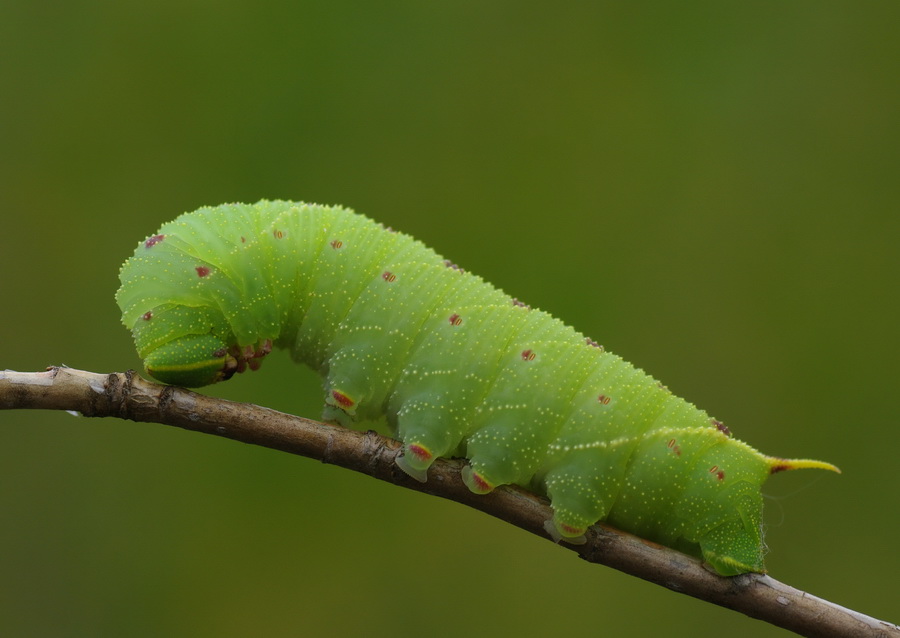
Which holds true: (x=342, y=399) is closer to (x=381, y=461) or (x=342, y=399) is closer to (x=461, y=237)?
(x=381, y=461)

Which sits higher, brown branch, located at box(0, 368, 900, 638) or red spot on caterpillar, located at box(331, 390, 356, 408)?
red spot on caterpillar, located at box(331, 390, 356, 408)

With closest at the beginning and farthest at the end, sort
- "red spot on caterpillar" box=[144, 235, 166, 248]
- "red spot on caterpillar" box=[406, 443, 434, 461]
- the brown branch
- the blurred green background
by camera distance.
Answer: the brown branch, "red spot on caterpillar" box=[406, 443, 434, 461], "red spot on caterpillar" box=[144, 235, 166, 248], the blurred green background

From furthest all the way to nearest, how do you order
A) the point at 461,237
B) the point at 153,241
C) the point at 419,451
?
1. the point at 461,237
2. the point at 153,241
3. the point at 419,451

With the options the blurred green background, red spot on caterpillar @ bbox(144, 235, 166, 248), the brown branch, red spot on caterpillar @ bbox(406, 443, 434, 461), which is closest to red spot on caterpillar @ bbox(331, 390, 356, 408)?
the brown branch

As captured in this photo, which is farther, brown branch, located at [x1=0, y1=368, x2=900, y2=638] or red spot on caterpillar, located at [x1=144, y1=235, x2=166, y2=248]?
red spot on caterpillar, located at [x1=144, y1=235, x2=166, y2=248]

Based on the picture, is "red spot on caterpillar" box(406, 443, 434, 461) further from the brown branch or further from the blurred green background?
the blurred green background

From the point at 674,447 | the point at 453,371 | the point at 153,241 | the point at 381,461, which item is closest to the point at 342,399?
the point at 381,461

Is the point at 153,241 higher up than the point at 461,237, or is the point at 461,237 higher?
the point at 461,237
